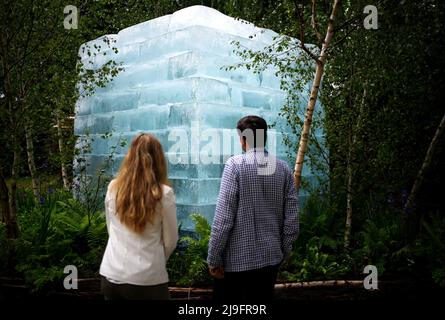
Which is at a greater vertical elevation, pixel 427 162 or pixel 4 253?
pixel 427 162

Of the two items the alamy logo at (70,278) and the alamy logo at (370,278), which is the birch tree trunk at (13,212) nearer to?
the alamy logo at (70,278)

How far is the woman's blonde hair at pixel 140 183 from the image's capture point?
271 cm

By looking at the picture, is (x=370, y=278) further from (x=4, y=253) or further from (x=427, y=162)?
(x=4, y=253)

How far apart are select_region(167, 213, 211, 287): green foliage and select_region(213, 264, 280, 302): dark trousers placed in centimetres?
202

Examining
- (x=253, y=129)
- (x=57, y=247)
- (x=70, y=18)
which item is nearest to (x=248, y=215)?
(x=253, y=129)

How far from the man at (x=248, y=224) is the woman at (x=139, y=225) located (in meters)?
0.45

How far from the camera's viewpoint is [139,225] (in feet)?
8.95

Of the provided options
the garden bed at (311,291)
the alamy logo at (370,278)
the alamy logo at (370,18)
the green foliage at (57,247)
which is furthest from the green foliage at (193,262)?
the alamy logo at (370,18)

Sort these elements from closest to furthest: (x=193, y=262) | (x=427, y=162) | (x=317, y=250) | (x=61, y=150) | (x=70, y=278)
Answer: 1. (x=70, y=278)
2. (x=193, y=262)
3. (x=317, y=250)
4. (x=427, y=162)
5. (x=61, y=150)

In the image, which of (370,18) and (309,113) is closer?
(309,113)

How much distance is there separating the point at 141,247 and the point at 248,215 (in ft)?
2.58

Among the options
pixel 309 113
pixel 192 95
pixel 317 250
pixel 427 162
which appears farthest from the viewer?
pixel 192 95
